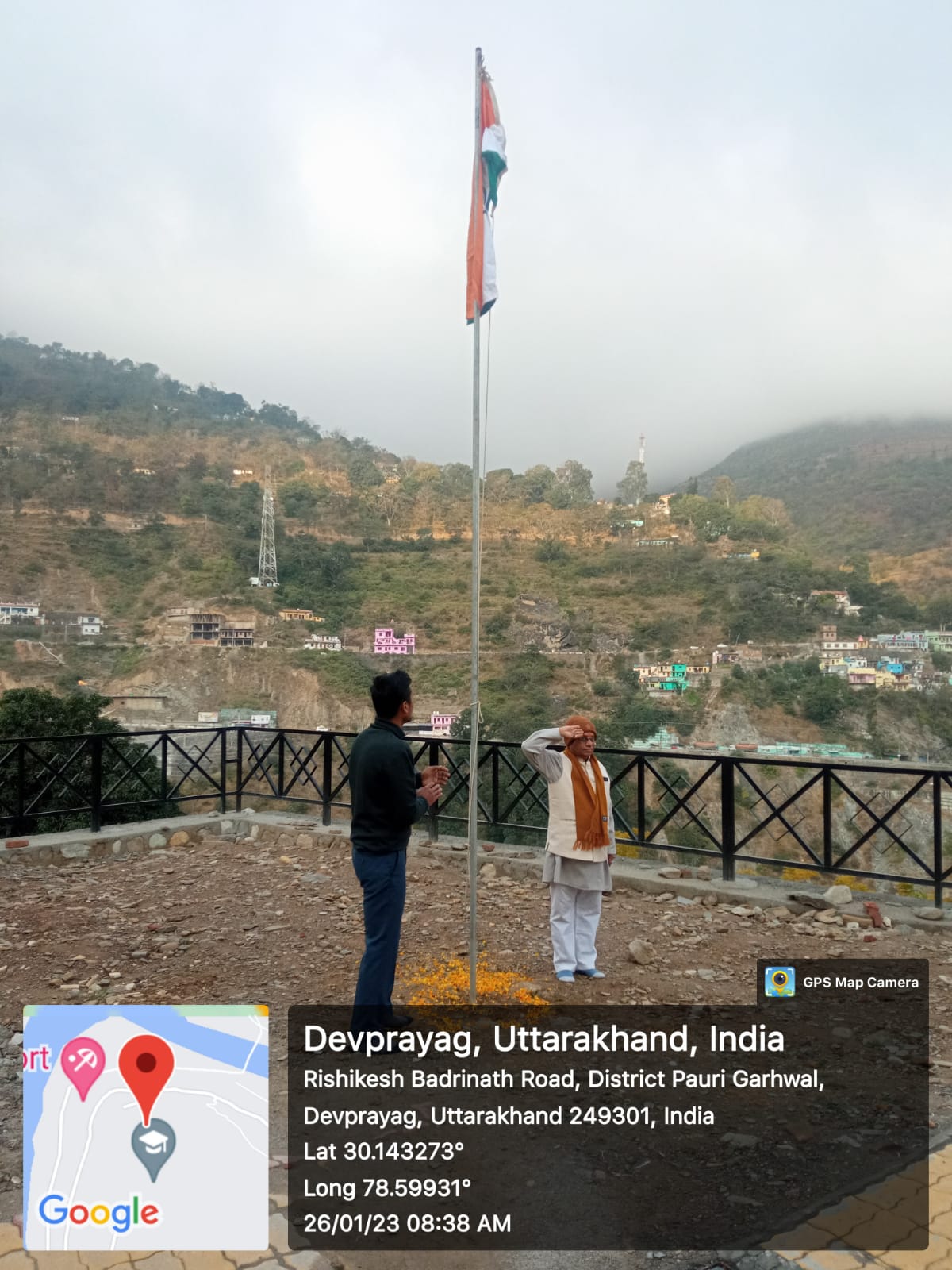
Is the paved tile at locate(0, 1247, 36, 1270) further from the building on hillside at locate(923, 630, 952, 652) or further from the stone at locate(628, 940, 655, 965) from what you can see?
the building on hillside at locate(923, 630, 952, 652)

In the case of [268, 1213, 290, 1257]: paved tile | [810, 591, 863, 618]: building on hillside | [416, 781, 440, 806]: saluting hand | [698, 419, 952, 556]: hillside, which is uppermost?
[698, 419, 952, 556]: hillside

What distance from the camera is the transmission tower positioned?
62.9 meters

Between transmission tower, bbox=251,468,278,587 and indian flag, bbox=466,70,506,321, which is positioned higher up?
transmission tower, bbox=251,468,278,587

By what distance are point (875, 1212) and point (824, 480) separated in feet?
325

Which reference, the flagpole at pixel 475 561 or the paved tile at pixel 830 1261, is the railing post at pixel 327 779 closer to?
the flagpole at pixel 475 561

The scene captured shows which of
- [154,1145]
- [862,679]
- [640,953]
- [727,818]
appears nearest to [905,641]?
[862,679]

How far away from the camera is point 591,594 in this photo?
62594 mm

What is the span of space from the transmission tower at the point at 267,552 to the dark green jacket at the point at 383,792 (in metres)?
60.8

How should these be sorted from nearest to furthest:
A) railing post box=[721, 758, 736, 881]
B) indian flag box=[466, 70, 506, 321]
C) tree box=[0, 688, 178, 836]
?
indian flag box=[466, 70, 506, 321] < railing post box=[721, 758, 736, 881] < tree box=[0, 688, 178, 836]

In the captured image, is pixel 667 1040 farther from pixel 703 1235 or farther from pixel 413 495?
pixel 413 495

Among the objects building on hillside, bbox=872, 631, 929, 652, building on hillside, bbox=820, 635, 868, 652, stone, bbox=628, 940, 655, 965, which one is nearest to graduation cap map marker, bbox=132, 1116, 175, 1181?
stone, bbox=628, 940, 655, 965

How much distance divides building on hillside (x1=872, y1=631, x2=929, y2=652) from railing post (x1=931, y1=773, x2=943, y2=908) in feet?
173

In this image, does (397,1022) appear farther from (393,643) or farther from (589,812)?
(393,643)

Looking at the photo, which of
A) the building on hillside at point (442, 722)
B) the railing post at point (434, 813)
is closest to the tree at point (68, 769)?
the railing post at point (434, 813)
